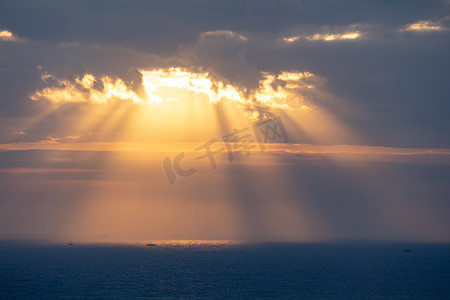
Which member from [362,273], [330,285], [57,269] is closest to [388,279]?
[362,273]

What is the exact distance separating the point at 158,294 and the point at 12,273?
73.8 metres

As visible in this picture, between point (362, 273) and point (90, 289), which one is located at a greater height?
point (90, 289)

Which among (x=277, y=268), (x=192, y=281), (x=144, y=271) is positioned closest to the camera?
(x=192, y=281)

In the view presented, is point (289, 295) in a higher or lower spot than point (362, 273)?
higher

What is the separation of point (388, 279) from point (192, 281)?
7161cm

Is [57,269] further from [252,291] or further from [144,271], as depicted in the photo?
[252,291]

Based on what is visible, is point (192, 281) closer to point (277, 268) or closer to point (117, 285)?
point (117, 285)

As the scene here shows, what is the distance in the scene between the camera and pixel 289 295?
426 feet

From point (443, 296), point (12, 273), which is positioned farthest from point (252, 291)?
point (12, 273)

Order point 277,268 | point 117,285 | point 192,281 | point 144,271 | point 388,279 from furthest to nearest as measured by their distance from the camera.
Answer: point 277,268
point 144,271
point 388,279
point 192,281
point 117,285

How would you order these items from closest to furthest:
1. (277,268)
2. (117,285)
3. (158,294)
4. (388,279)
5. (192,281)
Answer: (158,294) → (117,285) → (192,281) → (388,279) → (277,268)

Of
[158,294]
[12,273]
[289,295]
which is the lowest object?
[289,295]

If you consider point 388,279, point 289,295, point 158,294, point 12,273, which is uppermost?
point 12,273

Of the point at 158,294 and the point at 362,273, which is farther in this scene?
the point at 362,273
